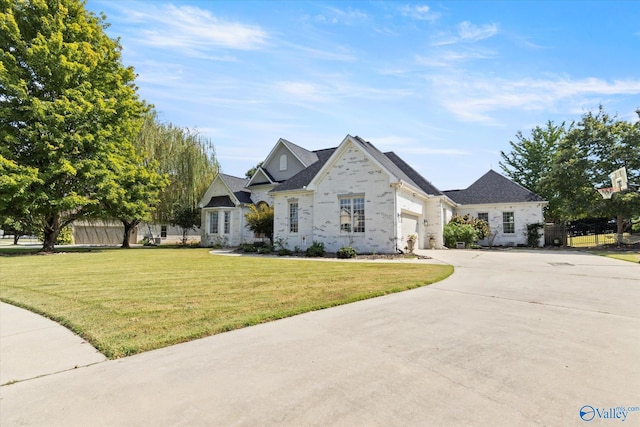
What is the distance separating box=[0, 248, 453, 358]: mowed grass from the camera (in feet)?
14.9

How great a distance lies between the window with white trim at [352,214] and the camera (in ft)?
59.0

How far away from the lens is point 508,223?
25156mm

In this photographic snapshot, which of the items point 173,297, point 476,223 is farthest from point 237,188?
point 173,297

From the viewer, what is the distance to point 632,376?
10.1 feet

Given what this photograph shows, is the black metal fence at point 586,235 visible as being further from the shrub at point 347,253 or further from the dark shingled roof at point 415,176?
the shrub at point 347,253

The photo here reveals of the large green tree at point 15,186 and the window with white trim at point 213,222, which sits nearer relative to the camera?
the large green tree at point 15,186

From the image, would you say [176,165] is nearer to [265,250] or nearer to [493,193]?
[265,250]

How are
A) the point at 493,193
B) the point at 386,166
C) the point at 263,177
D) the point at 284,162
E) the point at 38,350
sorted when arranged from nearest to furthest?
the point at 38,350
the point at 386,166
the point at 493,193
the point at 284,162
the point at 263,177

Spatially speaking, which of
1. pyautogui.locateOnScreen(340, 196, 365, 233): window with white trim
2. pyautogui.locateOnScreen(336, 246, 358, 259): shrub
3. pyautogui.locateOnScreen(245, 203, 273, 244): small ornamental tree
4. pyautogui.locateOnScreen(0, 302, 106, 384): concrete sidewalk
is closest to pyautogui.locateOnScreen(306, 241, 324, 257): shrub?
pyautogui.locateOnScreen(336, 246, 358, 259): shrub

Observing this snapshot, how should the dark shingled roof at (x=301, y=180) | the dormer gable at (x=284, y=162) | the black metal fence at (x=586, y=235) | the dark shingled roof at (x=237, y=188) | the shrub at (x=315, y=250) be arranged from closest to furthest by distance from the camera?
1. the shrub at (x=315, y=250)
2. the dark shingled roof at (x=301, y=180)
3. the black metal fence at (x=586, y=235)
4. the dormer gable at (x=284, y=162)
5. the dark shingled roof at (x=237, y=188)

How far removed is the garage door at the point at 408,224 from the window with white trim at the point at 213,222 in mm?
16494

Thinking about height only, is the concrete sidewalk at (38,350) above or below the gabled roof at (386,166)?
below

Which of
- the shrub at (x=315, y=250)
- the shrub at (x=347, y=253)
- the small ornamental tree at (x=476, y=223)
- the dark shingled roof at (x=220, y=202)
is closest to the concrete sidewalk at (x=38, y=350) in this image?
the shrub at (x=347, y=253)

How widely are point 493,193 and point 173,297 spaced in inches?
1018
